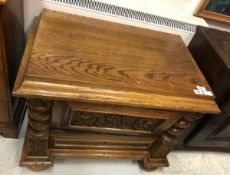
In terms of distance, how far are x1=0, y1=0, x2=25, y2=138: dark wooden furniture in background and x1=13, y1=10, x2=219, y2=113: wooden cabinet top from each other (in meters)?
0.09

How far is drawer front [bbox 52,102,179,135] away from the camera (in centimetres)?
87

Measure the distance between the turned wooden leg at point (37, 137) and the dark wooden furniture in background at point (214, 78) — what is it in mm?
754

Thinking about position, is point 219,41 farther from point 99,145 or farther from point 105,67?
point 99,145

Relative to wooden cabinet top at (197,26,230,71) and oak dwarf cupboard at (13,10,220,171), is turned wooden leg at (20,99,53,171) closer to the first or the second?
oak dwarf cupboard at (13,10,220,171)

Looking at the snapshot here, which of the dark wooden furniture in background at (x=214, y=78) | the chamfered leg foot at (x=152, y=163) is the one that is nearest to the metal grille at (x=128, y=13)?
the dark wooden furniture in background at (x=214, y=78)

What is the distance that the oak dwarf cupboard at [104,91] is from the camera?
2.53 feet

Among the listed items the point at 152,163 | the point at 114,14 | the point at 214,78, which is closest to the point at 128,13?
the point at 114,14

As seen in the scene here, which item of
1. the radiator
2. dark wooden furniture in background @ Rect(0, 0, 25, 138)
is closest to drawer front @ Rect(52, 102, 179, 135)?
dark wooden furniture in background @ Rect(0, 0, 25, 138)

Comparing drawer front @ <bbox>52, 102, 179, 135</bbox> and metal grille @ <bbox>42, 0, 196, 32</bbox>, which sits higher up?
metal grille @ <bbox>42, 0, 196, 32</bbox>

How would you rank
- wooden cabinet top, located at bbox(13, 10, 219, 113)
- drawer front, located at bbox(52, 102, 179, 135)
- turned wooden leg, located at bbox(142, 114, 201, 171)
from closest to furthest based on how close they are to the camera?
wooden cabinet top, located at bbox(13, 10, 219, 113)
drawer front, located at bbox(52, 102, 179, 135)
turned wooden leg, located at bbox(142, 114, 201, 171)

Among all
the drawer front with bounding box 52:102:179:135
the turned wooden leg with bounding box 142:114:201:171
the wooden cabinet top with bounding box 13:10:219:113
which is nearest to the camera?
the wooden cabinet top with bounding box 13:10:219:113

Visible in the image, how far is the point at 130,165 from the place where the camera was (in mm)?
1263

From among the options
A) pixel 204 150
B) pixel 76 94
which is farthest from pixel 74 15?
pixel 204 150

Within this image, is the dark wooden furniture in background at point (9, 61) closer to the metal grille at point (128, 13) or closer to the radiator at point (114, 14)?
the radiator at point (114, 14)
